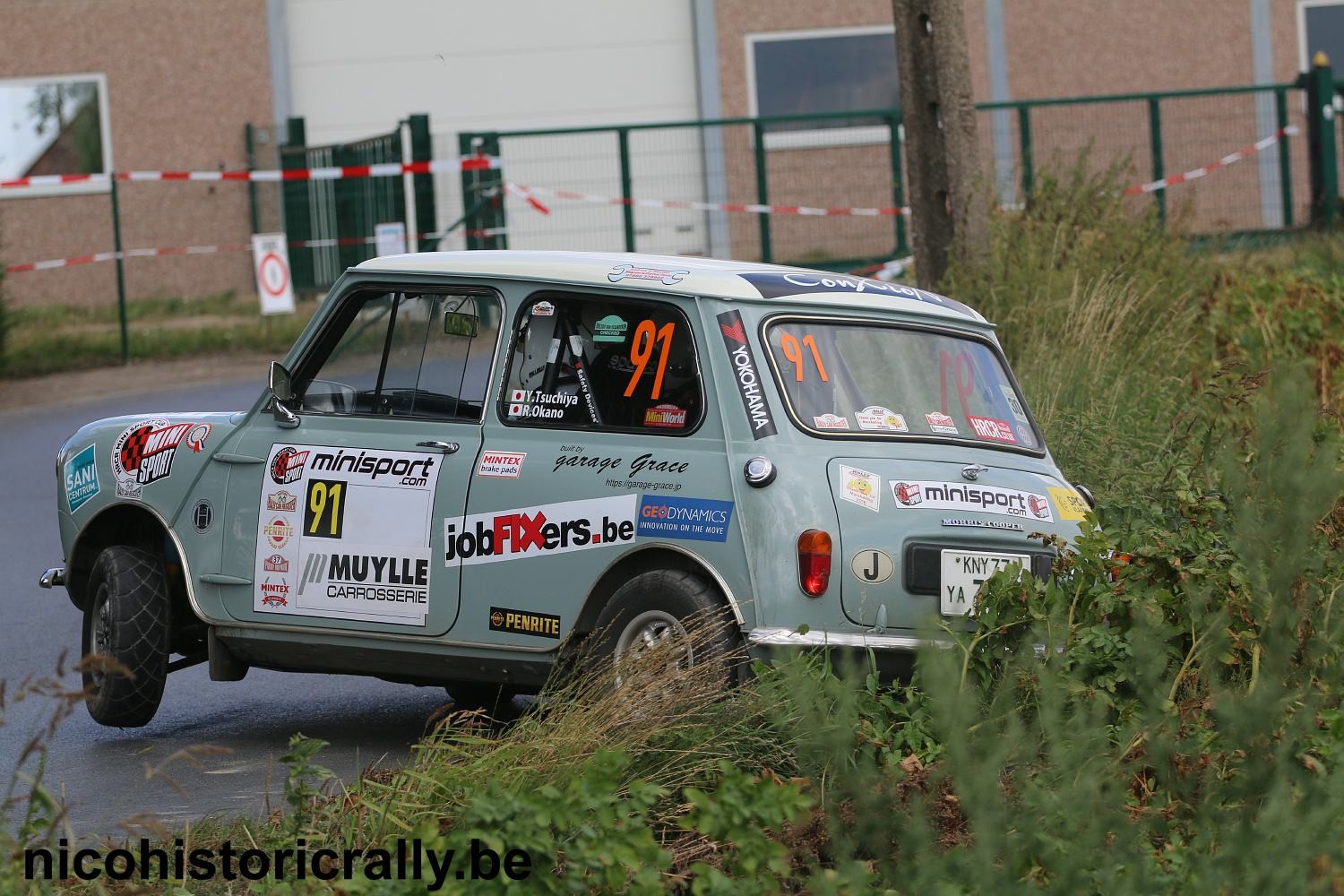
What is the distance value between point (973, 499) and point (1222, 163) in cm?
1716

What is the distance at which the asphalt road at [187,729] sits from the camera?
6.14 metres

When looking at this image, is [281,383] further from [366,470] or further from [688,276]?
[688,276]

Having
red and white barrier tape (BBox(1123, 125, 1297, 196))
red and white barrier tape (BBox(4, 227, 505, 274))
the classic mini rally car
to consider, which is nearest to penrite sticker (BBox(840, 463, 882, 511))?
the classic mini rally car

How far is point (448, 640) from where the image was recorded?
21.4 ft

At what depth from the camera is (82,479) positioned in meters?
7.55

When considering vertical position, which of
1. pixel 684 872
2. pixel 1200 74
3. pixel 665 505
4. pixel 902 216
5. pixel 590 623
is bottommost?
pixel 684 872

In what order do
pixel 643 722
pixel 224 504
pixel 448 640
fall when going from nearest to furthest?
pixel 643 722
pixel 448 640
pixel 224 504

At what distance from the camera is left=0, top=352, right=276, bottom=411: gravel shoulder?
58.1 ft

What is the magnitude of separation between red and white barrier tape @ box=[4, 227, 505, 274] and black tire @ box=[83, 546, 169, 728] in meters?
12.2

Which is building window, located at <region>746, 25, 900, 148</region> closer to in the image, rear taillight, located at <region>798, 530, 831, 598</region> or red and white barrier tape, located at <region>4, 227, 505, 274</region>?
red and white barrier tape, located at <region>4, 227, 505, 274</region>

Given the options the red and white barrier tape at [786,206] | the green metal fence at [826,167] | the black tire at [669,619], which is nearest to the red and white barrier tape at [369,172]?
the green metal fence at [826,167]

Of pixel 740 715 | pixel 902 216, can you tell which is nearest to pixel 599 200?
pixel 902 216

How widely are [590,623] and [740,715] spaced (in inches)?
39.2

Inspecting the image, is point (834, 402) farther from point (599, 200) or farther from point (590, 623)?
point (599, 200)
